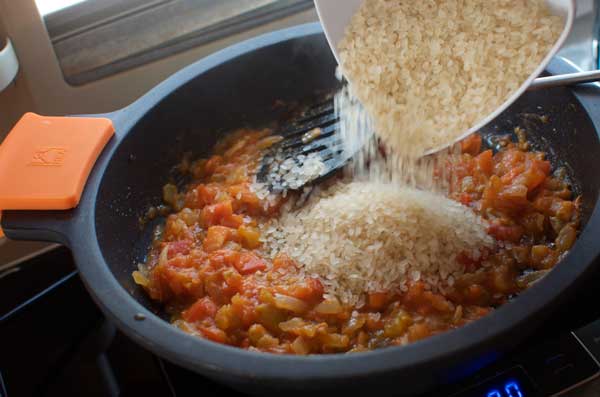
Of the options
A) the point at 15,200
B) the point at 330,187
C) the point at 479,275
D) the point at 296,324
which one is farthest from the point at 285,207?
the point at 15,200

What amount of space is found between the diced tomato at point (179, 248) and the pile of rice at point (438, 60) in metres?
0.50

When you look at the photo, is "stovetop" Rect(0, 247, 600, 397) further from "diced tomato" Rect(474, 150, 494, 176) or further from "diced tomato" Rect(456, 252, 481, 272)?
"diced tomato" Rect(474, 150, 494, 176)

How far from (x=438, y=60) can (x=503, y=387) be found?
623mm

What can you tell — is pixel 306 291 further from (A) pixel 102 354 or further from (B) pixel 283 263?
(A) pixel 102 354

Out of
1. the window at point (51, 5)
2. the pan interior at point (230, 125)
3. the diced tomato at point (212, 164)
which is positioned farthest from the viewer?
the diced tomato at point (212, 164)

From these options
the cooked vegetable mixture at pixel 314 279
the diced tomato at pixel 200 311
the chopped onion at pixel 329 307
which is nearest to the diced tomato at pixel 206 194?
the cooked vegetable mixture at pixel 314 279

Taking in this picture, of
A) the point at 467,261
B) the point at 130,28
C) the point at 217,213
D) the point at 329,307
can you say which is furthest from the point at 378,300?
the point at 130,28

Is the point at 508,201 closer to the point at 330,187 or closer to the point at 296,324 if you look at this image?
the point at 330,187

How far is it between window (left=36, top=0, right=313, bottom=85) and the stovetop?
1.61 feet

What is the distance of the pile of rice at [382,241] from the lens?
1.23 m

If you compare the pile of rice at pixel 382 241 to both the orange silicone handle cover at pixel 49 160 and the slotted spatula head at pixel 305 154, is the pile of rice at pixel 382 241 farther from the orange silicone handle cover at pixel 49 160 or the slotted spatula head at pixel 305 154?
the orange silicone handle cover at pixel 49 160

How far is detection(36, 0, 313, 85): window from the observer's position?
1563mm

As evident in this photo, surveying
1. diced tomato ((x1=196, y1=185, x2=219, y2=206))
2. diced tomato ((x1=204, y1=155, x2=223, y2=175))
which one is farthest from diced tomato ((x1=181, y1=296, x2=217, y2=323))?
diced tomato ((x1=204, y1=155, x2=223, y2=175))

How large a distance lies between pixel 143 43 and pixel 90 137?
0.41 m
